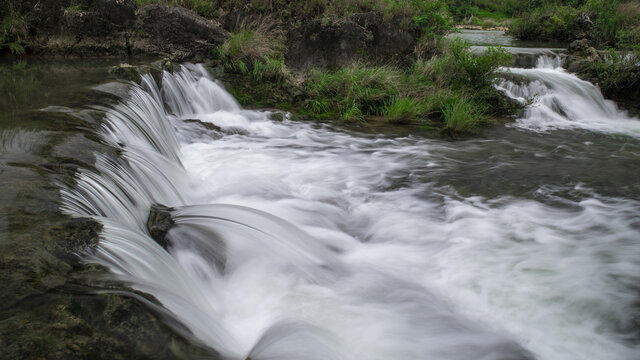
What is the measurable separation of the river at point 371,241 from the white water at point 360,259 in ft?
0.05

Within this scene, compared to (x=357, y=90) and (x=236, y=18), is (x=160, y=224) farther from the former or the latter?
(x=236, y=18)

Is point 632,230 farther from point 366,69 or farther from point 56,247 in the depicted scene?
point 366,69

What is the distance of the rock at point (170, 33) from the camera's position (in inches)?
361

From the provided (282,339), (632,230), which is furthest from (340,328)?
(632,230)

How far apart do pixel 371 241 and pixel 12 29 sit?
9609 millimetres

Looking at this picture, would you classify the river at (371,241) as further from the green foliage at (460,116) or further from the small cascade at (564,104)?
the small cascade at (564,104)

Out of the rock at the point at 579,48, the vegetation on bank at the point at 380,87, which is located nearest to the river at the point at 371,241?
the vegetation on bank at the point at 380,87

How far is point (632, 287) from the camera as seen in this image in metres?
2.90

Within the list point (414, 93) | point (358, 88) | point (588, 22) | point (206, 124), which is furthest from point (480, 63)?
point (588, 22)

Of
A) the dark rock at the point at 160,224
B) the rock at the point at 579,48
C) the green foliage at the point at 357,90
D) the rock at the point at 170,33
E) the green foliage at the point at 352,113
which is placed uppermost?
the rock at the point at 170,33

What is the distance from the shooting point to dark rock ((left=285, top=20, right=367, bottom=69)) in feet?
29.6

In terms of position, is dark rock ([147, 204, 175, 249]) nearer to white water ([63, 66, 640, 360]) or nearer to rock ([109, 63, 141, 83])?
white water ([63, 66, 640, 360])

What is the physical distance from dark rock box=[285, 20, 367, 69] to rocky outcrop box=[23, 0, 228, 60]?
191 centimetres

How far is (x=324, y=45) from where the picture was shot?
9.05 metres
